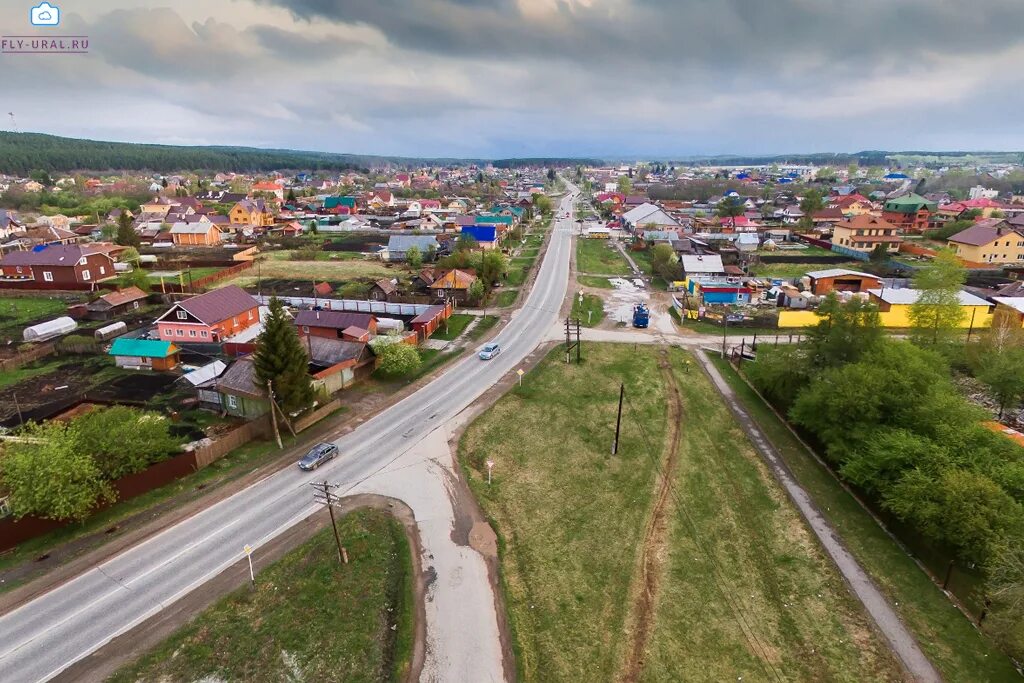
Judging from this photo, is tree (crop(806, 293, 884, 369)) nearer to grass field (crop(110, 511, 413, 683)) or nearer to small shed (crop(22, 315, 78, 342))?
grass field (crop(110, 511, 413, 683))

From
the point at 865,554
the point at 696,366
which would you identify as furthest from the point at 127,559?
the point at 696,366

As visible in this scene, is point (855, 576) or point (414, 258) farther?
point (414, 258)

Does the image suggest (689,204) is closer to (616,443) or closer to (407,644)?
(616,443)

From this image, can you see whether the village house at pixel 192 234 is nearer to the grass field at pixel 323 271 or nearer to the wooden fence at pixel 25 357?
the grass field at pixel 323 271

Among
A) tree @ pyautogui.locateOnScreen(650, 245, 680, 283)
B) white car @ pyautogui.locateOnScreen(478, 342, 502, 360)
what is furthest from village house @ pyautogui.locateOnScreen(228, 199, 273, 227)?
white car @ pyautogui.locateOnScreen(478, 342, 502, 360)

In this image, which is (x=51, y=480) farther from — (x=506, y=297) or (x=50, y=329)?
(x=506, y=297)

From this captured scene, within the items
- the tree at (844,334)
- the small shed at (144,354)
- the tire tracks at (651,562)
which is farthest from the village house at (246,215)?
the tree at (844,334)

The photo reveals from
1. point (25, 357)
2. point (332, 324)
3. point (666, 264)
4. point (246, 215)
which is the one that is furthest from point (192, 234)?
point (666, 264)
